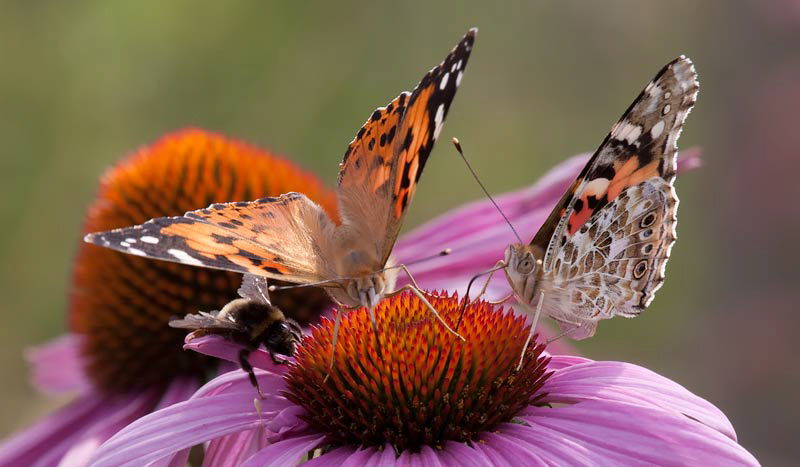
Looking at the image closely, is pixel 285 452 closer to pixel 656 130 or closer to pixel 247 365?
pixel 247 365

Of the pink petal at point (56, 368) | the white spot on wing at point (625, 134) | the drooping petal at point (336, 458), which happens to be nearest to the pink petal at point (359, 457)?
the drooping petal at point (336, 458)

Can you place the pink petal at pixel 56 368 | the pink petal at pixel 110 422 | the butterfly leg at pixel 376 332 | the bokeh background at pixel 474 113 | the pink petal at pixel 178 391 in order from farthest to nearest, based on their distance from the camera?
the bokeh background at pixel 474 113 → the pink petal at pixel 56 368 → the pink petal at pixel 178 391 → the pink petal at pixel 110 422 → the butterfly leg at pixel 376 332

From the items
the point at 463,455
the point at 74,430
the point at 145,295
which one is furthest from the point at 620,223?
the point at 74,430

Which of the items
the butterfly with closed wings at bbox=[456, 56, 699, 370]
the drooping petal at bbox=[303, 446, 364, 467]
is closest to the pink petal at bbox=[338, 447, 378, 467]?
the drooping petal at bbox=[303, 446, 364, 467]

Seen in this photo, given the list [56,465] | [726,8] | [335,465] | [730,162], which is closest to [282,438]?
[335,465]

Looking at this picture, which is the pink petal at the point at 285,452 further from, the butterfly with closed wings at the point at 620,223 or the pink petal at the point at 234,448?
the butterfly with closed wings at the point at 620,223

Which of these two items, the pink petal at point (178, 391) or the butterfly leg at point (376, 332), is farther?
the pink petal at point (178, 391)

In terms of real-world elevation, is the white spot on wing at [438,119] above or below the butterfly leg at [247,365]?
above
